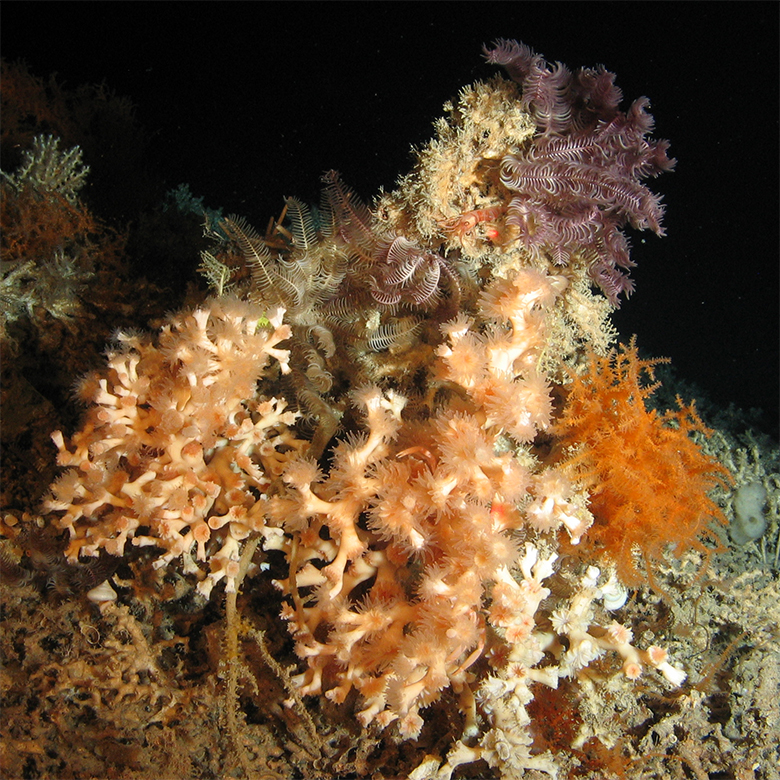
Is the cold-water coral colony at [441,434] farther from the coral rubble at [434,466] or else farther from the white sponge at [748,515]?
the white sponge at [748,515]

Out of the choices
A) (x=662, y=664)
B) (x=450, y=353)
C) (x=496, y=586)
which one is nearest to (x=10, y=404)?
(x=450, y=353)

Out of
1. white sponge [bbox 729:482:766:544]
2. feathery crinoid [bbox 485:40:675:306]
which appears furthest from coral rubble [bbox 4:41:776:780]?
white sponge [bbox 729:482:766:544]

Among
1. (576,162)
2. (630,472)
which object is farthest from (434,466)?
(576,162)

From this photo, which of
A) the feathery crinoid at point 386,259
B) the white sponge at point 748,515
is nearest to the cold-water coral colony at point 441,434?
the feathery crinoid at point 386,259

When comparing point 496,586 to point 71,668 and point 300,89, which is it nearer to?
point 71,668

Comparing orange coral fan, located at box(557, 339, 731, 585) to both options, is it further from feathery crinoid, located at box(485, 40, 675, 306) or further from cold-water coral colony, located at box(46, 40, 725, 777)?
feathery crinoid, located at box(485, 40, 675, 306)

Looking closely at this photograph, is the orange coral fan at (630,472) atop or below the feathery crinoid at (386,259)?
below
